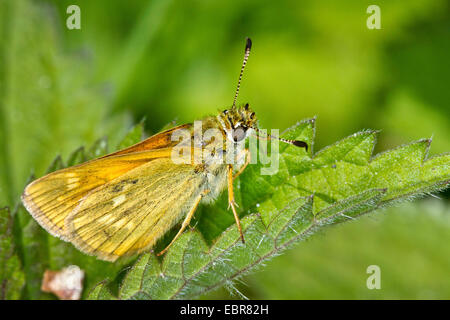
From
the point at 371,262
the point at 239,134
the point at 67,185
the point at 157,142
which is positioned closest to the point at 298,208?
the point at 239,134

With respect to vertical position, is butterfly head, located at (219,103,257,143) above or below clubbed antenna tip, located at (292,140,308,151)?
above

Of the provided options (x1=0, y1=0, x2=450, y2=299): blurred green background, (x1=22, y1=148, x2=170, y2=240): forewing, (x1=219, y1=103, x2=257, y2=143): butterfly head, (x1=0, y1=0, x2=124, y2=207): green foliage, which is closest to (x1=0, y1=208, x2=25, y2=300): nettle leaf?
(x1=22, y1=148, x2=170, y2=240): forewing

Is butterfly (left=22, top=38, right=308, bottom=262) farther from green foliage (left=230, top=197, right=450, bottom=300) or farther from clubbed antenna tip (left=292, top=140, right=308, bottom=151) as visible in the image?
green foliage (left=230, top=197, right=450, bottom=300)

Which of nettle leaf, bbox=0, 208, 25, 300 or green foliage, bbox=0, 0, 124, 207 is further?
green foliage, bbox=0, 0, 124, 207

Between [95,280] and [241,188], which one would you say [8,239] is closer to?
[95,280]

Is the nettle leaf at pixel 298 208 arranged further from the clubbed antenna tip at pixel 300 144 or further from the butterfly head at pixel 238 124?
the butterfly head at pixel 238 124

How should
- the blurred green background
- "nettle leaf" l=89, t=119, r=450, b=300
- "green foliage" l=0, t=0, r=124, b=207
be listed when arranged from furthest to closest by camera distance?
"green foliage" l=0, t=0, r=124, b=207
the blurred green background
"nettle leaf" l=89, t=119, r=450, b=300

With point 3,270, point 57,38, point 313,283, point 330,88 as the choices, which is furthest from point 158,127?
point 3,270
